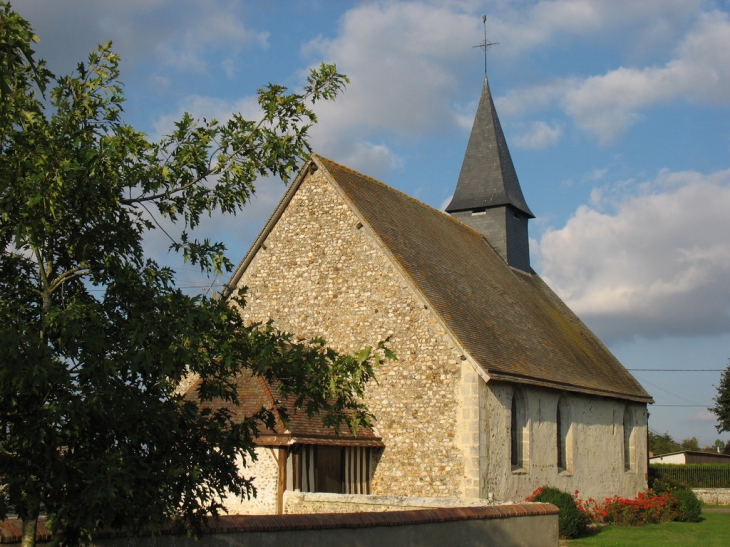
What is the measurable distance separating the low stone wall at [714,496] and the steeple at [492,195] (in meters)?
11.8

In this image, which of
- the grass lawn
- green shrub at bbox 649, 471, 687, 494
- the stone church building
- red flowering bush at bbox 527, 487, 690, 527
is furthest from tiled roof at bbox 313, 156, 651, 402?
the grass lawn

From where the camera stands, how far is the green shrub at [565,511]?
15.4 m

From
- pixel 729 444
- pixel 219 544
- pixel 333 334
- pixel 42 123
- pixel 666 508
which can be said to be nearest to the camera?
pixel 42 123

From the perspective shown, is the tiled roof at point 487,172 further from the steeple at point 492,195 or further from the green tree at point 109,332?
the green tree at point 109,332

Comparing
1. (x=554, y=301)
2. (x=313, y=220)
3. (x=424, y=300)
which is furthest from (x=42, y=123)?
(x=554, y=301)

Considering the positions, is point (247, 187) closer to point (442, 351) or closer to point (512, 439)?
point (442, 351)

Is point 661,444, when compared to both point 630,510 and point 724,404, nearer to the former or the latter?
point 724,404

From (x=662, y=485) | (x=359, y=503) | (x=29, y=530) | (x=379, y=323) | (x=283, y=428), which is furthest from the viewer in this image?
(x=662, y=485)

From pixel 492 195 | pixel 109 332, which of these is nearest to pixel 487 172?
pixel 492 195

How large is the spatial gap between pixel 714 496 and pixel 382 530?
83.3 ft

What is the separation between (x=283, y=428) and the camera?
1359 centimetres

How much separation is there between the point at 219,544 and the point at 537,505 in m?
5.96

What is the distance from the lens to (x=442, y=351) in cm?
1534

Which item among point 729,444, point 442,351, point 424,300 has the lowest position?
point 729,444
